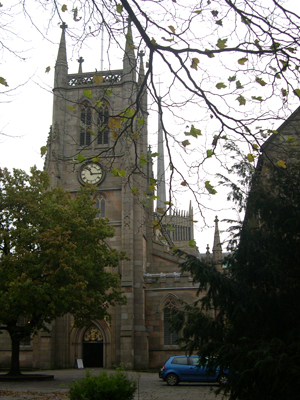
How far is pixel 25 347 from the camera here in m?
31.9

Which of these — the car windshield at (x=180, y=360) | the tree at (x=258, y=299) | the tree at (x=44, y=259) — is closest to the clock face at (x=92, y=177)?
the tree at (x=44, y=259)

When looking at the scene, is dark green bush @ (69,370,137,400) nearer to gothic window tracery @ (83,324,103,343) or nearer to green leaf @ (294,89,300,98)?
green leaf @ (294,89,300,98)

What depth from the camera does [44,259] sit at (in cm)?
2052

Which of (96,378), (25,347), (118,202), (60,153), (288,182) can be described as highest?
(60,153)

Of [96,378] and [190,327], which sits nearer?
[96,378]

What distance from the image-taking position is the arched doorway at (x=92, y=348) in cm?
3169

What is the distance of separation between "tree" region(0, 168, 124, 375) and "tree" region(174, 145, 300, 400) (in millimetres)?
9568

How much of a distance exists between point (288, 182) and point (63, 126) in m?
27.4

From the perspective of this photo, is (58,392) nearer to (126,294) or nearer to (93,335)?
(126,294)

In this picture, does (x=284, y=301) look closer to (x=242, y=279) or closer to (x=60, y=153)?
(x=242, y=279)

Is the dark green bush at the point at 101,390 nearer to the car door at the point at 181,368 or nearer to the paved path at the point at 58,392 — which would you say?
the paved path at the point at 58,392

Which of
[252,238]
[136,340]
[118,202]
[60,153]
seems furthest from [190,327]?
[60,153]

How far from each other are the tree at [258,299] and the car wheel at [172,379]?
9277mm

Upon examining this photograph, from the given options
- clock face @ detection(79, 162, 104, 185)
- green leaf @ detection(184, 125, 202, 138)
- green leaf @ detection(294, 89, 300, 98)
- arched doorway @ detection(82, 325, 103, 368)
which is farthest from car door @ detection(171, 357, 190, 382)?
clock face @ detection(79, 162, 104, 185)
